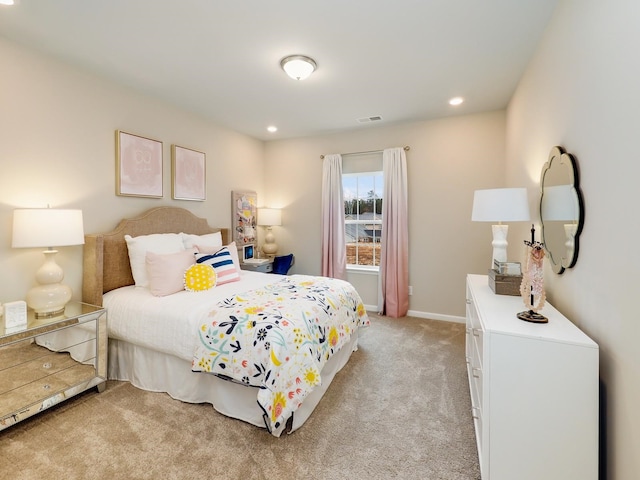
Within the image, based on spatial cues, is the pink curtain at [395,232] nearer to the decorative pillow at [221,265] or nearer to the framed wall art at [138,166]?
the decorative pillow at [221,265]

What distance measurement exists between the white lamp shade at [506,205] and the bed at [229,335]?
1.36 m

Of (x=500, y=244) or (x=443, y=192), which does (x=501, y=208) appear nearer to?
(x=500, y=244)

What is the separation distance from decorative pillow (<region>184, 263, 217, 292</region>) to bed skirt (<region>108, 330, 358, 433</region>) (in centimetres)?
57

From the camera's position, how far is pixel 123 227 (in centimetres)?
278

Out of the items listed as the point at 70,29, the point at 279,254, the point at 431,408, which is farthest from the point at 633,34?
the point at 279,254

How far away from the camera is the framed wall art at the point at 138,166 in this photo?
9.20 feet

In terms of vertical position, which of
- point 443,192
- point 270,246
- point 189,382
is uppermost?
point 443,192

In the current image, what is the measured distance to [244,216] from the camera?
4391 mm

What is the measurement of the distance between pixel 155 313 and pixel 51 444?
0.86 metres

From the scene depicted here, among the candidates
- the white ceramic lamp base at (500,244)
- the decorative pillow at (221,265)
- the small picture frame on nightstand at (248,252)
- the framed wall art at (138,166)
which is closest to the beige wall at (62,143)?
the framed wall art at (138,166)

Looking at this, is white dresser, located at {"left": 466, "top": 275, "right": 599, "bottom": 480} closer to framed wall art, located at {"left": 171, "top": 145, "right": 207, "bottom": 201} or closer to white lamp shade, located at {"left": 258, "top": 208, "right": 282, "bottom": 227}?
framed wall art, located at {"left": 171, "top": 145, "right": 207, "bottom": 201}

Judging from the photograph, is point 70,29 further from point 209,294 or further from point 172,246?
point 209,294

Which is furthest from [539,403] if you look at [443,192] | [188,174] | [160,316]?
[188,174]

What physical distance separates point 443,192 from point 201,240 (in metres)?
3.00
